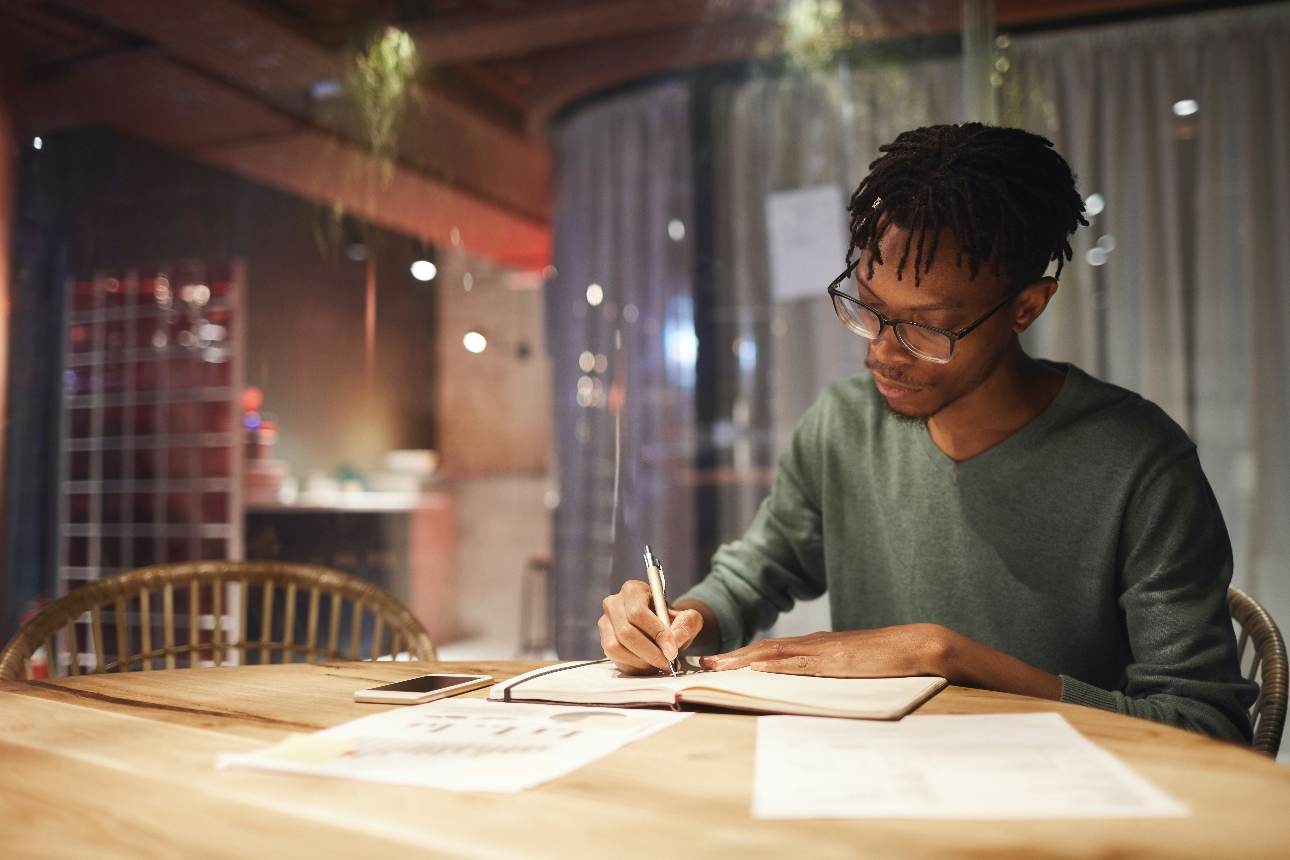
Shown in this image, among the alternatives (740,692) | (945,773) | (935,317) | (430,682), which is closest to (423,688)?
(430,682)

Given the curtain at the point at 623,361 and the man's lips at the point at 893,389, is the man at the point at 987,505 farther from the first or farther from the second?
the curtain at the point at 623,361

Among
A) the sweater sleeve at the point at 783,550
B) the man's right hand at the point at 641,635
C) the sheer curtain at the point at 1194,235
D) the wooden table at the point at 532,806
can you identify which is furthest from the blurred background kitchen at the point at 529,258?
the wooden table at the point at 532,806

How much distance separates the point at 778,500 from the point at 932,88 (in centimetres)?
→ 218

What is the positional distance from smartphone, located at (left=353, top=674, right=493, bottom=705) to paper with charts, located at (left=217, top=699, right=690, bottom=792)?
5cm

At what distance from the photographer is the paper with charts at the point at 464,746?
62 centimetres

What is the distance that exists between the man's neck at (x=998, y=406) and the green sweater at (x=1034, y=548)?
0.09 feet

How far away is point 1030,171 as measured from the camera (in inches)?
47.4

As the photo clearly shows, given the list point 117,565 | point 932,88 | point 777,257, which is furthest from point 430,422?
point 932,88

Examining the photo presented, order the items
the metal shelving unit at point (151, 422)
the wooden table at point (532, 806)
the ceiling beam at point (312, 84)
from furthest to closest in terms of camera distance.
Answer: the ceiling beam at point (312, 84), the metal shelving unit at point (151, 422), the wooden table at point (532, 806)

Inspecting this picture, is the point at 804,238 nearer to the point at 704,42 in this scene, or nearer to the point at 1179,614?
the point at 704,42

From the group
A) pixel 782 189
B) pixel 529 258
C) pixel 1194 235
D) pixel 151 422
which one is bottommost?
pixel 151 422

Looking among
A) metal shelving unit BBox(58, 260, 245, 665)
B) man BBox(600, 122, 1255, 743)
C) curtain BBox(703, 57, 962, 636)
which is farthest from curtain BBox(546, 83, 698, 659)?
man BBox(600, 122, 1255, 743)

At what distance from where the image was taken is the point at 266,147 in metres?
3.08

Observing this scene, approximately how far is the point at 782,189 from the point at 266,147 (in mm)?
1792
